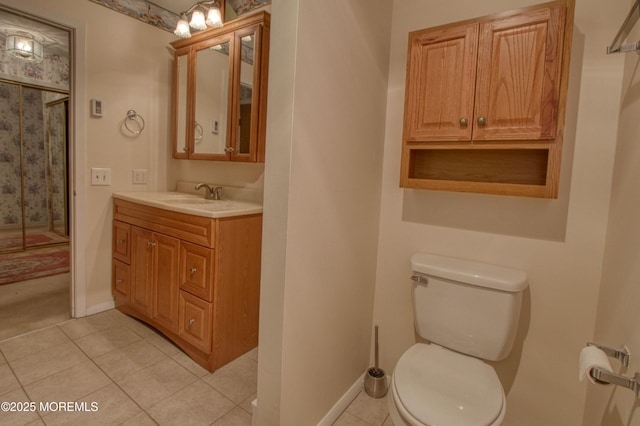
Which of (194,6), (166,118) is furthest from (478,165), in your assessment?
(166,118)

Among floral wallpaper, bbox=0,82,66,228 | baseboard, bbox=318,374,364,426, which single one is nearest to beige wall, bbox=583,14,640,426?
baseboard, bbox=318,374,364,426

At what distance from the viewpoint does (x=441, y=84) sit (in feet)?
4.47

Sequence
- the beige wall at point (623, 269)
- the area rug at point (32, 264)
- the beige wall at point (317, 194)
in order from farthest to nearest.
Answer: the area rug at point (32, 264) < the beige wall at point (317, 194) < the beige wall at point (623, 269)

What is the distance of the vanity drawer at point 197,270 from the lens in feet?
5.64

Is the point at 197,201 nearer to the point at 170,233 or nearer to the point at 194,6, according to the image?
the point at 170,233

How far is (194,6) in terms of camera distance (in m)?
2.31

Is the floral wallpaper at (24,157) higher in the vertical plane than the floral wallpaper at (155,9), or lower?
lower

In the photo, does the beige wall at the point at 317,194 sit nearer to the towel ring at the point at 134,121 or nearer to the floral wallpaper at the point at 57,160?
the towel ring at the point at 134,121

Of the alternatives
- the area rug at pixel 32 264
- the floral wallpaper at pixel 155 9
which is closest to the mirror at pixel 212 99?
the floral wallpaper at pixel 155 9

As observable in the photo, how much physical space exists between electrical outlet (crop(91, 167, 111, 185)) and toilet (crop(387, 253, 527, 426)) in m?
2.27

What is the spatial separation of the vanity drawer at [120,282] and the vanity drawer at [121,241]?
5 cm

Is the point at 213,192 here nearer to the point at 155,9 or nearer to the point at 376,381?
the point at 155,9

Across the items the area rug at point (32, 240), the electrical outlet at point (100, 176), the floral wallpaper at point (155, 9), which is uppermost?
the floral wallpaper at point (155, 9)

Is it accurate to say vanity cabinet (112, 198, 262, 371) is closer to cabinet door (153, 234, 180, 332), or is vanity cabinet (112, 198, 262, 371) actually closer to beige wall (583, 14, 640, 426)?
cabinet door (153, 234, 180, 332)
